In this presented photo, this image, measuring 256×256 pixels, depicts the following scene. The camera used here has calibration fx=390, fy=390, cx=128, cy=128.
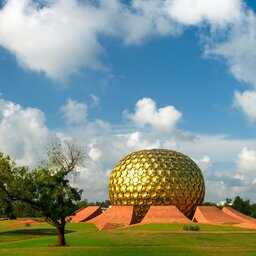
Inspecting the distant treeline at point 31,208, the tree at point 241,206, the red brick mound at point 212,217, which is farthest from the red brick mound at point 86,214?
the tree at point 241,206

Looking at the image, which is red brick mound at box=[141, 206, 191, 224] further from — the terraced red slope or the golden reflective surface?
the terraced red slope

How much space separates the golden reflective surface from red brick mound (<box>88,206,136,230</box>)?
2.01 metres

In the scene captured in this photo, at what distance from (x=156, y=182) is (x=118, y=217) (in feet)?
20.2

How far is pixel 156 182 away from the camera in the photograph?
46406mm

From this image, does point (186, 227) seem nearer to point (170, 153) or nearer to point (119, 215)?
point (119, 215)

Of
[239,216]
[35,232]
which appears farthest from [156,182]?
[35,232]

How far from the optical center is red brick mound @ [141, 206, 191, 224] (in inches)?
1639

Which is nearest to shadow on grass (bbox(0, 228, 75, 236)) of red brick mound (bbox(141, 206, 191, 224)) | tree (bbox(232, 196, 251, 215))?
red brick mound (bbox(141, 206, 191, 224))

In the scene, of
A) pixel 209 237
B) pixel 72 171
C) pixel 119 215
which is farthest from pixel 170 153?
pixel 72 171

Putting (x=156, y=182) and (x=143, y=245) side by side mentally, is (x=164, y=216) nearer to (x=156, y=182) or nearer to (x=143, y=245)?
(x=156, y=182)

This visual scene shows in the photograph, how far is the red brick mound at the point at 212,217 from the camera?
143 ft

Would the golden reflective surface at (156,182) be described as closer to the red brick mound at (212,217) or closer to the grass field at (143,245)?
the red brick mound at (212,217)

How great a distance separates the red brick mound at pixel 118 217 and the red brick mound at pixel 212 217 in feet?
24.9

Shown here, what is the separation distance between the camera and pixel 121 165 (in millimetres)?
50156
